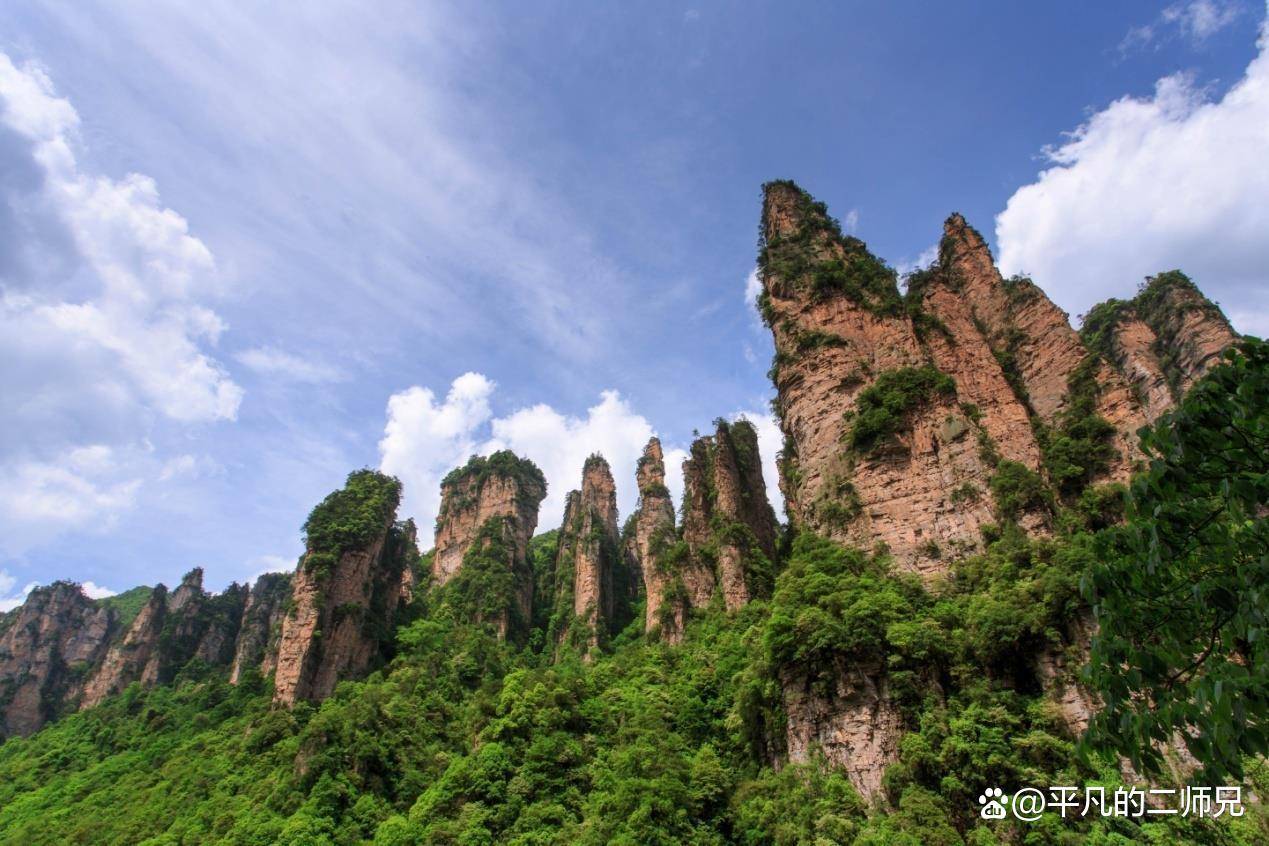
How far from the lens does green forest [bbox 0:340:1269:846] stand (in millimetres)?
3652

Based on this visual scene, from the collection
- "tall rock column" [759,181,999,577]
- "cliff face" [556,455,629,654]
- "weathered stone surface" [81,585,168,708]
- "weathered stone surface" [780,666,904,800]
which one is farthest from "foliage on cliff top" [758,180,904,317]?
"weathered stone surface" [81,585,168,708]

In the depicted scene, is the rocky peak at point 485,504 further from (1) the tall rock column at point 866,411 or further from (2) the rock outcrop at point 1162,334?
(2) the rock outcrop at point 1162,334

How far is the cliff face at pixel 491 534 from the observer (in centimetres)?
5412

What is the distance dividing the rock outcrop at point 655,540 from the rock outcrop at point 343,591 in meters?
20.7

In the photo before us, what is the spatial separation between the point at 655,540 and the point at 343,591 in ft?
76.3

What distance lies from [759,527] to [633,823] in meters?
29.2

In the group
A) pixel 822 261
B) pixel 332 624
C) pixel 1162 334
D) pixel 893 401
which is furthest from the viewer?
pixel 332 624

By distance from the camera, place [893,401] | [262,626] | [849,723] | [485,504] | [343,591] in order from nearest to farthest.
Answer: [849,723], [893,401], [343,591], [262,626], [485,504]

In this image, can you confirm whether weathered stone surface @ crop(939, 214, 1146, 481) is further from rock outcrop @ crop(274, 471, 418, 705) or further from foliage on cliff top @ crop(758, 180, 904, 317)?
rock outcrop @ crop(274, 471, 418, 705)

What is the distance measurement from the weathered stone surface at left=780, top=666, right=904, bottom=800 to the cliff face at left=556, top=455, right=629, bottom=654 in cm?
3005

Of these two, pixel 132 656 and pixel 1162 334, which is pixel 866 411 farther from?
pixel 132 656

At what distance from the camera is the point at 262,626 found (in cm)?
5953

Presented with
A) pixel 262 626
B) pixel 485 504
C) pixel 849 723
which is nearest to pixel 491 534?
pixel 485 504

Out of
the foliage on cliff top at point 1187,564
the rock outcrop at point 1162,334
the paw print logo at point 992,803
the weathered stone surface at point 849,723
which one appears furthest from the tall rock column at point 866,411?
the foliage on cliff top at point 1187,564
